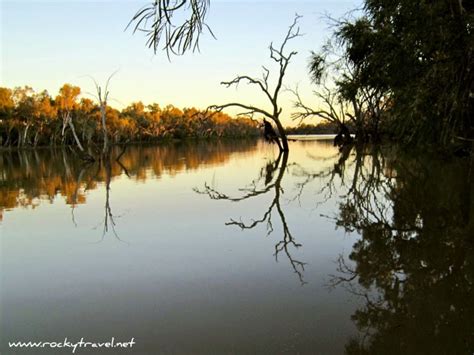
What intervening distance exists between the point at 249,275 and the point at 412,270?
1.52 meters

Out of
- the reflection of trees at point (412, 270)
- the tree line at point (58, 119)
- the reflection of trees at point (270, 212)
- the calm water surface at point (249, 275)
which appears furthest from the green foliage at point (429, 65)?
the tree line at point (58, 119)

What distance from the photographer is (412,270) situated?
3.76 meters

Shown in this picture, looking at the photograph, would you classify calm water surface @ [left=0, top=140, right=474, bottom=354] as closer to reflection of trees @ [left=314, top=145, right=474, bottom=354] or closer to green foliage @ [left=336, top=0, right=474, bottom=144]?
reflection of trees @ [left=314, top=145, right=474, bottom=354]

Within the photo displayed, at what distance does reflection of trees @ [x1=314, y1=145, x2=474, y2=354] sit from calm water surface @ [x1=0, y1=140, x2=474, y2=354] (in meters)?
0.01

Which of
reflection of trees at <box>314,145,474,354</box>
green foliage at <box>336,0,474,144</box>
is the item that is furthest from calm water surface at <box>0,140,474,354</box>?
green foliage at <box>336,0,474,144</box>

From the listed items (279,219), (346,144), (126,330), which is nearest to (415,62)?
(279,219)

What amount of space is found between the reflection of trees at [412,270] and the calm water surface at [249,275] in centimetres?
1

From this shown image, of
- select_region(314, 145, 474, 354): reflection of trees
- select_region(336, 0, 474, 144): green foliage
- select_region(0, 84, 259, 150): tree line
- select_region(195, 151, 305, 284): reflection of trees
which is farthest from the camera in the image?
select_region(0, 84, 259, 150): tree line

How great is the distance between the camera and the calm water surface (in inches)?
106

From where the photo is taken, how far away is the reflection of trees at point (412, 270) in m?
2.59

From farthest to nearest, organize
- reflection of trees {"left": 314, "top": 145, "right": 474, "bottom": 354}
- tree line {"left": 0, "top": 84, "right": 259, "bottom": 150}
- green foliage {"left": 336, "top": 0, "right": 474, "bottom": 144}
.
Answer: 1. tree line {"left": 0, "top": 84, "right": 259, "bottom": 150}
2. green foliage {"left": 336, "top": 0, "right": 474, "bottom": 144}
3. reflection of trees {"left": 314, "top": 145, "right": 474, "bottom": 354}

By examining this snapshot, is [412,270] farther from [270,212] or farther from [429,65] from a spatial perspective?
[270,212]

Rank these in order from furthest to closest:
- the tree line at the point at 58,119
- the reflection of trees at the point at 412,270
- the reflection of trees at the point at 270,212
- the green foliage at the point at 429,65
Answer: the tree line at the point at 58,119, the reflection of trees at the point at 270,212, the green foliage at the point at 429,65, the reflection of trees at the point at 412,270

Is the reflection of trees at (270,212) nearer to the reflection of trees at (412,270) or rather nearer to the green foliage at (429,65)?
the reflection of trees at (412,270)
